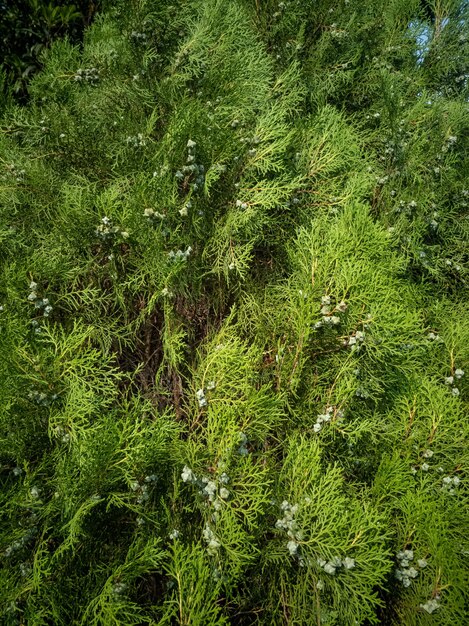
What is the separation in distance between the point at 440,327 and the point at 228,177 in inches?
62.7

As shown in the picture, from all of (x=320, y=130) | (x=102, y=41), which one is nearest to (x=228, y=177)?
(x=320, y=130)

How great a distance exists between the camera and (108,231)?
1.72m

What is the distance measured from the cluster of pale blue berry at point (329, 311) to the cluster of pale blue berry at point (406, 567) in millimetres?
990

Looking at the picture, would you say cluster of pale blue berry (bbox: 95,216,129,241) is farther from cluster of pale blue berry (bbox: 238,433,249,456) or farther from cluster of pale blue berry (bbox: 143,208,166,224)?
cluster of pale blue berry (bbox: 238,433,249,456)

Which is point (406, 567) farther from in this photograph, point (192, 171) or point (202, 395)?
point (192, 171)

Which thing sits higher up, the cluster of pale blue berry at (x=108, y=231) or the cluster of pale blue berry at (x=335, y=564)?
the cluster of pale blue berry at (x=108, y=231)

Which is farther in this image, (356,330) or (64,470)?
(356,330)

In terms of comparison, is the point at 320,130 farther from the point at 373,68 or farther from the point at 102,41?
the point at 102,41

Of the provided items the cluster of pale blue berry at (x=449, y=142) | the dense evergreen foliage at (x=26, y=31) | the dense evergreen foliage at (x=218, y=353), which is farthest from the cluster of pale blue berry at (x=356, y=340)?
the dense evergreen foliage at (x=26, y=31)

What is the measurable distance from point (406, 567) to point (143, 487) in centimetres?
115

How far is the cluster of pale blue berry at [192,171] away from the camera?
182 centimetres

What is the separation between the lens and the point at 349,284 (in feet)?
5.61

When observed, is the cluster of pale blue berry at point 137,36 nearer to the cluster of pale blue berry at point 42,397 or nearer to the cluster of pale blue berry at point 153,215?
the cluster of pale blue berry at point 153,215

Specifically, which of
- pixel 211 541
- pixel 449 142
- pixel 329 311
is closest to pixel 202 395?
pixel 211 541
